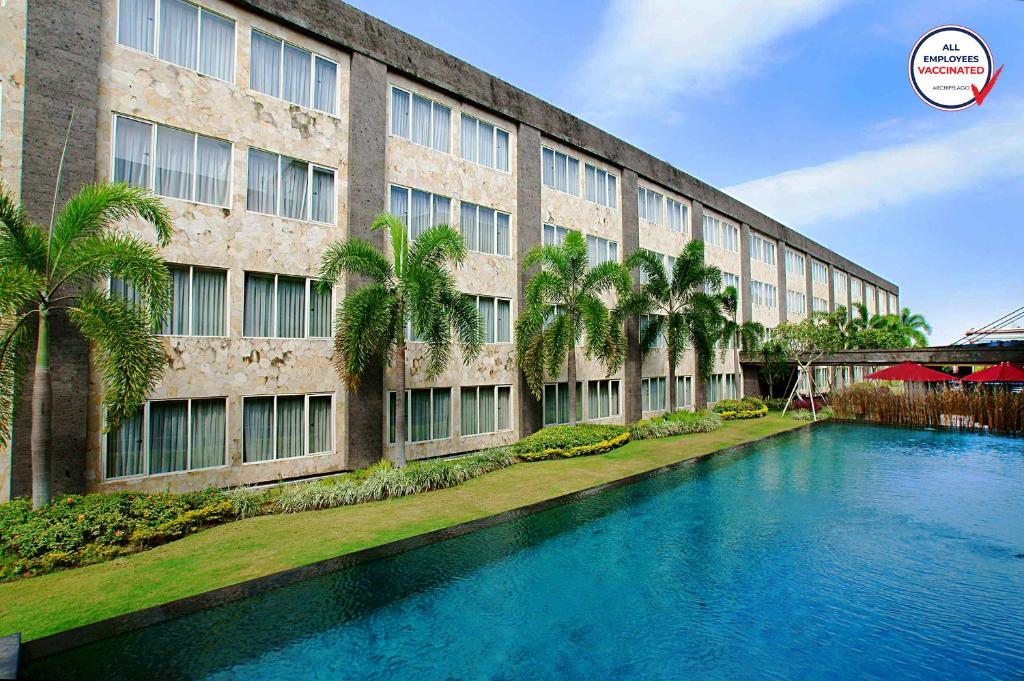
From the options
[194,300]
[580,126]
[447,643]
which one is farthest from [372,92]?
[447,643]

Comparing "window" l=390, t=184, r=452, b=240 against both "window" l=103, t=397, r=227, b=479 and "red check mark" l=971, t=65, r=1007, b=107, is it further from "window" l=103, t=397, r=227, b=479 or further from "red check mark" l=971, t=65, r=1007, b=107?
"red check mark" l=971, t=65, r=1007, b=107

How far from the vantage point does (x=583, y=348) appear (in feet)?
70.6

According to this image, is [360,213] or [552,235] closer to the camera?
[360,213]

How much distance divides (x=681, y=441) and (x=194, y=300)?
17.0 metres

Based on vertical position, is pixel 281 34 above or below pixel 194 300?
above

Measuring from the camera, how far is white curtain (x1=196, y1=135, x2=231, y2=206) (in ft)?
39.7

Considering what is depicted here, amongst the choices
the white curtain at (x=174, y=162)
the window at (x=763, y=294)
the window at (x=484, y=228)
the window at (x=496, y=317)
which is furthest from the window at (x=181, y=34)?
the window at (x=763, y=294)

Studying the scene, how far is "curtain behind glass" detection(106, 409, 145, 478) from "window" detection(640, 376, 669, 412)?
64.6 ft

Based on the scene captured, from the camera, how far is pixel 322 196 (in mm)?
14219

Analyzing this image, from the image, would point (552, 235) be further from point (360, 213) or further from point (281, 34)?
point (281, 34)

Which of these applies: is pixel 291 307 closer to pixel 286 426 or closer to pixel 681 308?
pixel 286 426

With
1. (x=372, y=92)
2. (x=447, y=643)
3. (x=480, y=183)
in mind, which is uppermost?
(x=372, y=92)

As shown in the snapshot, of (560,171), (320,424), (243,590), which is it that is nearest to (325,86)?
(320,424)

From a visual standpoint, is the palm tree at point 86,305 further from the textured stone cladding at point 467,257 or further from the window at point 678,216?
the window at point 678,216
